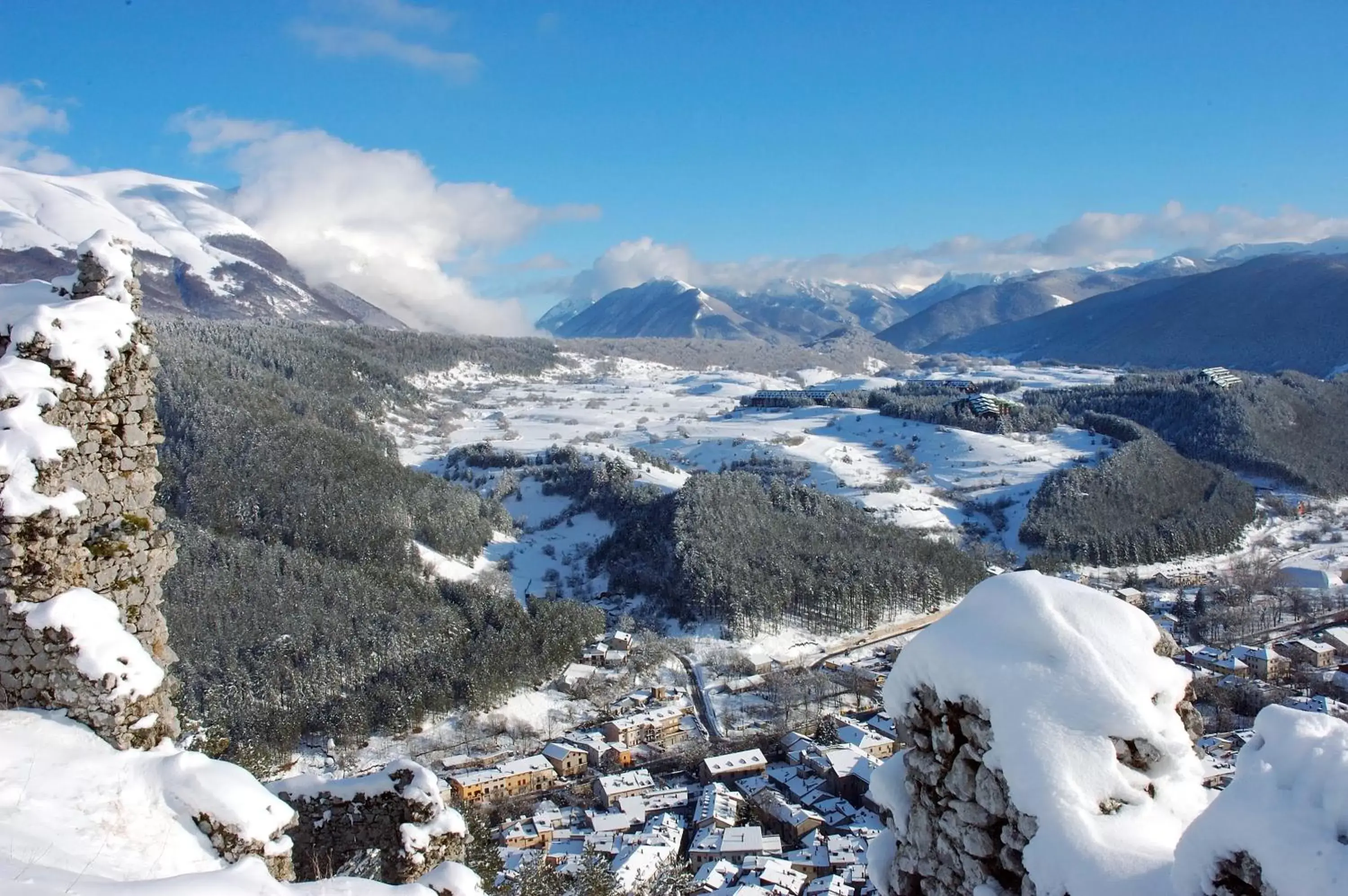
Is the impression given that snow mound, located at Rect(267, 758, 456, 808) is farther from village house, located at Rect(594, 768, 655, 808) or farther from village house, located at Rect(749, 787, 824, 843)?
village house, located at Rect(594, 768, 655, 808)

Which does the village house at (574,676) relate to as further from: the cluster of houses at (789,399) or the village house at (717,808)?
the cluster of houses at (789,399)

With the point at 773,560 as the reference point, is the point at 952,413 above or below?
above

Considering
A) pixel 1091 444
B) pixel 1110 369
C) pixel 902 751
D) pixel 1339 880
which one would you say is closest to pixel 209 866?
pixel 902 751

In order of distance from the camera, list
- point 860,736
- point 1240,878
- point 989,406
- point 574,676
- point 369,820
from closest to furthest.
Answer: point 1240,878, point 369,820, point 860,736, point 574,676, point 989,406

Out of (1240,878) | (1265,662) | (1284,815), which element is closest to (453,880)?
(1240,878)

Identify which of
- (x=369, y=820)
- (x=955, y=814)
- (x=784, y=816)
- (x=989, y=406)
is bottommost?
(x=784, y=816)

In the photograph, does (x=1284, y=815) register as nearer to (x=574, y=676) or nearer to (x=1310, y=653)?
(x=574, y=676)

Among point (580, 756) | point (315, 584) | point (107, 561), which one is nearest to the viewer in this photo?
point (107, 561)
